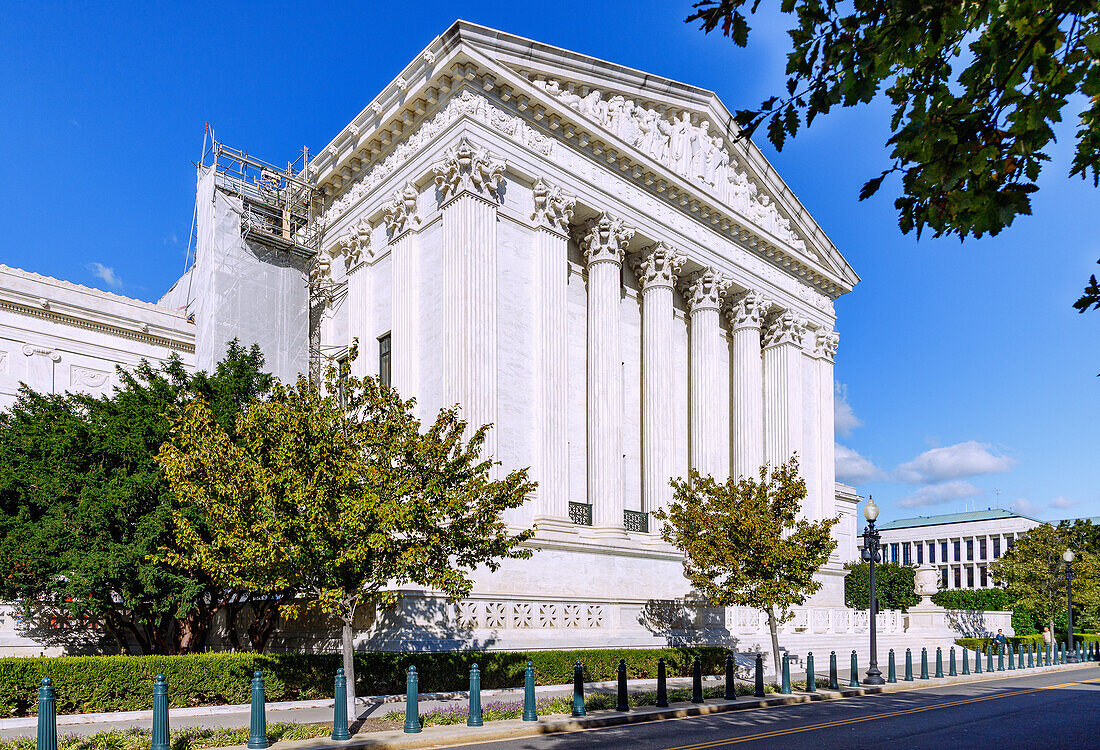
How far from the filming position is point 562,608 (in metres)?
24.4

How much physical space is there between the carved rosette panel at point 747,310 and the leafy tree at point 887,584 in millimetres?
29164

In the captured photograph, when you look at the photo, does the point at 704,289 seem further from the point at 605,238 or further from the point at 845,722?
the point at 845,722

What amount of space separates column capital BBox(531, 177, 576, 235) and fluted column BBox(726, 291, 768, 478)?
1197 centimetres

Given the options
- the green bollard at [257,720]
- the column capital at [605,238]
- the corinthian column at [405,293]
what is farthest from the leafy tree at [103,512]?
the column capital at [605,238]

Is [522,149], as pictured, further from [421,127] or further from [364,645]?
[364,645]

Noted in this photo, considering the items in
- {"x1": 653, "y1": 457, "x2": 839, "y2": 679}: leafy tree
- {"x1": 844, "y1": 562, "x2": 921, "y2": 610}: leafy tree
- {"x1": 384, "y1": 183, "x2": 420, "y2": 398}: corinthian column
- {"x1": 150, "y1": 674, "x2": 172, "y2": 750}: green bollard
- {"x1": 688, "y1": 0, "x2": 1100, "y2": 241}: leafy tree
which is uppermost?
{"x1": 384, "y1": 183, "x2": 420, "y2": 398}: corinthian column

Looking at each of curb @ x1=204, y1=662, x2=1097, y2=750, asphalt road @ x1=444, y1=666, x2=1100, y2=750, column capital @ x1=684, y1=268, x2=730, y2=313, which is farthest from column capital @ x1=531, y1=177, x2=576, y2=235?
asphalt road @ x1=444, y1=666, x2=1100, y2=750

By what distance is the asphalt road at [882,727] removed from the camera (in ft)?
45.1

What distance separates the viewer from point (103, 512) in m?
18.7

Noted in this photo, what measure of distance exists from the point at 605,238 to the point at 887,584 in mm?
45232

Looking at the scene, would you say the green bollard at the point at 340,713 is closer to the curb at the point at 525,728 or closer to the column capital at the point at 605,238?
the curb at the point at 525,728

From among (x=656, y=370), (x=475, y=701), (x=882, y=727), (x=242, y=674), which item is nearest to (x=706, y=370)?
(x=656, y=370)

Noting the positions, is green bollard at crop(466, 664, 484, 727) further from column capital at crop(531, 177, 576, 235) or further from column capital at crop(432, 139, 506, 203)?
column capital at crop(531, 177, 576, 235)

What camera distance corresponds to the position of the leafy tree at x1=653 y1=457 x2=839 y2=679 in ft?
74.8
